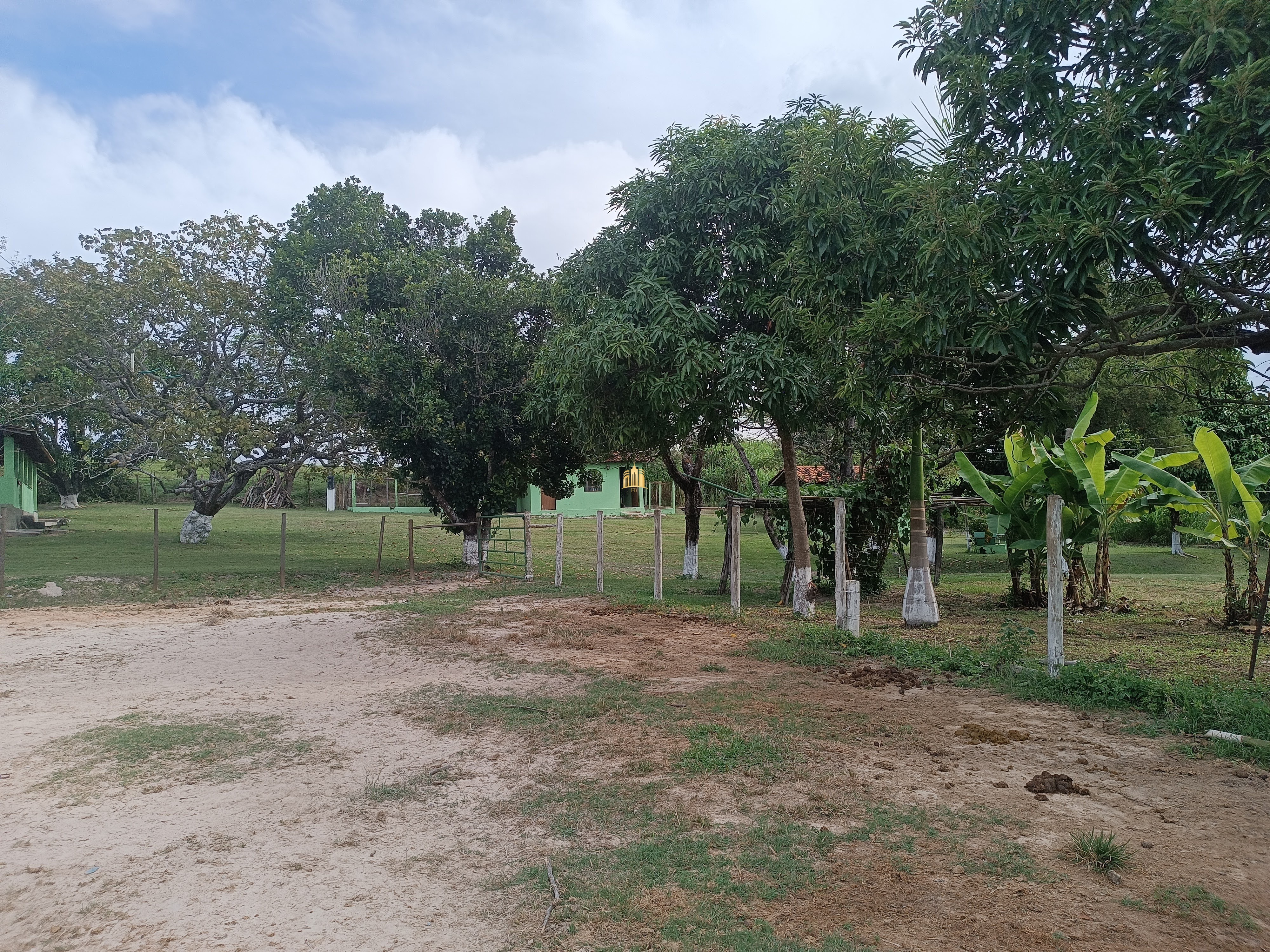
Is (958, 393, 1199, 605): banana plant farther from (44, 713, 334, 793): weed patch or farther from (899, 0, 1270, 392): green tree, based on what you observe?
(44, 713, 334, 793): weed patch

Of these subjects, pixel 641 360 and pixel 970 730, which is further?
pixel 641 360

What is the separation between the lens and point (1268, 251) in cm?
583

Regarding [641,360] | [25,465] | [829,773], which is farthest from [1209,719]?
[25,465]

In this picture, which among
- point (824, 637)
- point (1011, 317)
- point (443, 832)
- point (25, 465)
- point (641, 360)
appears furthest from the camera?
point (25, 465)

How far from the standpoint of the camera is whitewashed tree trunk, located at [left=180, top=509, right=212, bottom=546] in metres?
22.8

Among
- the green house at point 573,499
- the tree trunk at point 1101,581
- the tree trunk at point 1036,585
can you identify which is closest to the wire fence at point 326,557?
the tree trunk at point 1036,585

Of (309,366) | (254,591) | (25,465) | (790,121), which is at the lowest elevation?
→ (254,591)

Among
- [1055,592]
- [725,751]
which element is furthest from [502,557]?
[725,751]

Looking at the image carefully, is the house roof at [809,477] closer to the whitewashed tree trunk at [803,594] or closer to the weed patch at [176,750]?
the whitewashed tree trunk at [803,594]

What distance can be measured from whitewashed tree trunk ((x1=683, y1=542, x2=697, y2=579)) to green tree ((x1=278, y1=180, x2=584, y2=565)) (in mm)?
3279

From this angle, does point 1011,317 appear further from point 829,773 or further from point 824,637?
point 824,637

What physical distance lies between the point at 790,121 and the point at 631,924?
34.3ft

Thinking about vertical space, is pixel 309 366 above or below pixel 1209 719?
above

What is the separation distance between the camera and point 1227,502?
397 inches
